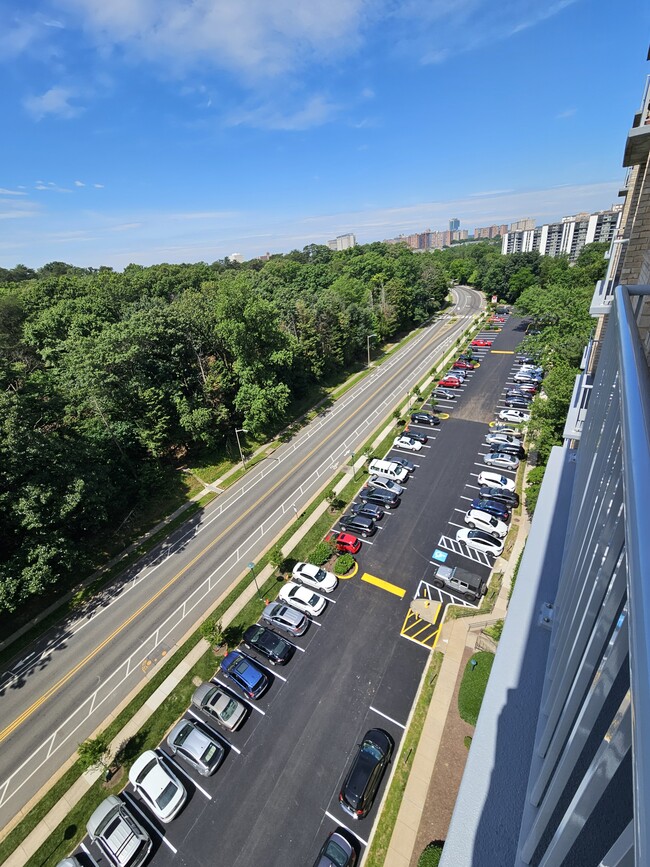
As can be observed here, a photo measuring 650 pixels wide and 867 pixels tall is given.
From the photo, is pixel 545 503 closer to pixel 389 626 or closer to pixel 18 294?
pixel 389 626

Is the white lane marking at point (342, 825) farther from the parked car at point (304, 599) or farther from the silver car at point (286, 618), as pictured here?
the parked car at point (304, 599)

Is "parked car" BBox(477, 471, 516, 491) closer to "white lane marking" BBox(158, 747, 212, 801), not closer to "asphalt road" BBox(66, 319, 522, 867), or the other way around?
"asphalt road" BBox(66, 319, 522, 867)

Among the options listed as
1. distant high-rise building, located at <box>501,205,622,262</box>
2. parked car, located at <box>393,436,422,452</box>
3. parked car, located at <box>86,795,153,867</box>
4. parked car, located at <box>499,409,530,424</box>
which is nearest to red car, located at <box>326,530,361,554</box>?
parked car, located at <box>393,436,422,452</box>

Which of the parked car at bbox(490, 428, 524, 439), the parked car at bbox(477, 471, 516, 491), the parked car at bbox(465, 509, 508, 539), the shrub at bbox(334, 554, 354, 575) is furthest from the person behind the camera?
the parked car at bbox(490, 428, 524, 439)

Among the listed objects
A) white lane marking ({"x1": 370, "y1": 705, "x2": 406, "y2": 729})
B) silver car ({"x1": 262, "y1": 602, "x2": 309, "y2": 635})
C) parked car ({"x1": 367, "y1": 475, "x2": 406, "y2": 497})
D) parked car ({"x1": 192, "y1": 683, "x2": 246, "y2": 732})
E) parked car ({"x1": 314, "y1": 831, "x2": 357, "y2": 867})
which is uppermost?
parked car ({"x1": 367, "y1": 475, "x2": 406, "y2": 497})

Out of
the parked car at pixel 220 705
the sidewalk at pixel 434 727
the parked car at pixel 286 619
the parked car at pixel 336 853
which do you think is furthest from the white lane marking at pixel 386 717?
the parked car at pixel 220 705

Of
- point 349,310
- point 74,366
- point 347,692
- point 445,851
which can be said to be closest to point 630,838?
point 445,851
